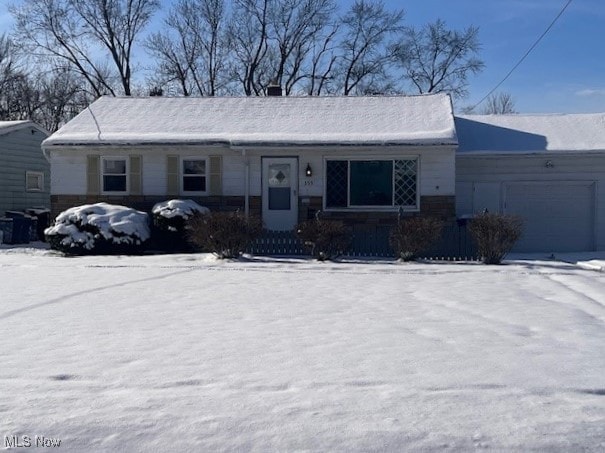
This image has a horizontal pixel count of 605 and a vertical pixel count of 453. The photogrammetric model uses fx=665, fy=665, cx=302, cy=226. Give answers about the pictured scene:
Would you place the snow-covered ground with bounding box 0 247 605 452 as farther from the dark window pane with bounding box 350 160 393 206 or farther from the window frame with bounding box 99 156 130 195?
the window frame with bounding box 99 156 130 195

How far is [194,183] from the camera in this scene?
18.2 m

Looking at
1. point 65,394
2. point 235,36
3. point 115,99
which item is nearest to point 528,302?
point 65,394

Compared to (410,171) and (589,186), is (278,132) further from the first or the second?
(589,186)

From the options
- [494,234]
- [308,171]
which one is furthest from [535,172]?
[308,171]

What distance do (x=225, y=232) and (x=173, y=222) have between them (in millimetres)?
2355

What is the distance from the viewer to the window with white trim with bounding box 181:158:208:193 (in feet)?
59.5

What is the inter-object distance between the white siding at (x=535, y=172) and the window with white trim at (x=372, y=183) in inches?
66.2

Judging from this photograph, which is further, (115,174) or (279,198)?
(115,174)

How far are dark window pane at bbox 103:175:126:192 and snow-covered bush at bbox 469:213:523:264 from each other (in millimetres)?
9501

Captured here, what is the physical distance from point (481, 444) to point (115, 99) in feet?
65.2

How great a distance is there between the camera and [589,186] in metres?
18.1

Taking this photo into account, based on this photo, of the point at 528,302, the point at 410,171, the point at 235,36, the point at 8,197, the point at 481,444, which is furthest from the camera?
the point at 235,36

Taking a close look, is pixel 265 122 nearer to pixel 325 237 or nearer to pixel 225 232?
pixel 225 232

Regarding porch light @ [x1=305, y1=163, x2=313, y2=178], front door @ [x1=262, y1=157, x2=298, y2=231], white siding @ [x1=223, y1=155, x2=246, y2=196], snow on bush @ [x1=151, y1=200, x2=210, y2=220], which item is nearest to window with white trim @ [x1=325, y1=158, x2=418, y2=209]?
porch light @ [x1=305, y1=163, x2=313, y2=178]
